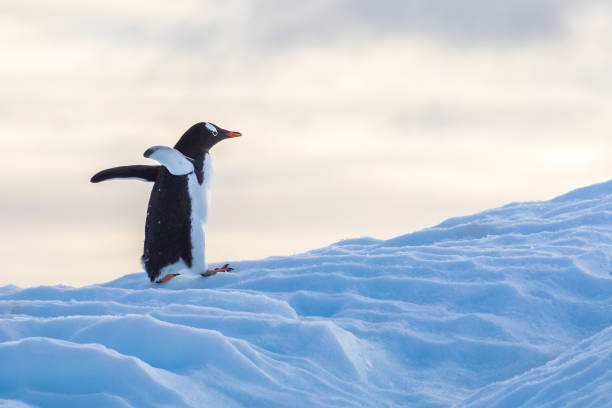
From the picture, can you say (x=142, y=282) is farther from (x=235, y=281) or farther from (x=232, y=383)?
(x=232, y=383)

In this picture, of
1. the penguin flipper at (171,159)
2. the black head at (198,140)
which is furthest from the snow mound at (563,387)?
the black head at (198,140)

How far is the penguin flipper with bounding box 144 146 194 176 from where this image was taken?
645 cm

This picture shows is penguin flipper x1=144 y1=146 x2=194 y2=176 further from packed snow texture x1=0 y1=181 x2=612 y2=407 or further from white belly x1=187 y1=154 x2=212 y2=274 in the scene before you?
packed snow texture x1=0 y1=181 x2=612 y2=407

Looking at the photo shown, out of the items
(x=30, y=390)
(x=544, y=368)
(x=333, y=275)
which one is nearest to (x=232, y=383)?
(x=30, y=390)

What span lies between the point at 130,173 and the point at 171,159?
803 millimetres

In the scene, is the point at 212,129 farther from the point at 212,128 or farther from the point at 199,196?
the point at 199,196

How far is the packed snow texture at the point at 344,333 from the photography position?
3873 millimetres

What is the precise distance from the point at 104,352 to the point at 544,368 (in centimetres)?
226

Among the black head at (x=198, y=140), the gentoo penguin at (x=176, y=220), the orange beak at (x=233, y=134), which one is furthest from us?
the orange beak at (x=233, y=134)

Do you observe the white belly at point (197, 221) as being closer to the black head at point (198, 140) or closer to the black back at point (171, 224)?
the black back at point (171, 224)

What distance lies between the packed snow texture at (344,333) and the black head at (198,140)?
1.08 meters

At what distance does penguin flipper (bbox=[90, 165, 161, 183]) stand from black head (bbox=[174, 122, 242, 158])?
11.6 inches

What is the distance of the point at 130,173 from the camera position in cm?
718

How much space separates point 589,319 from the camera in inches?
221
